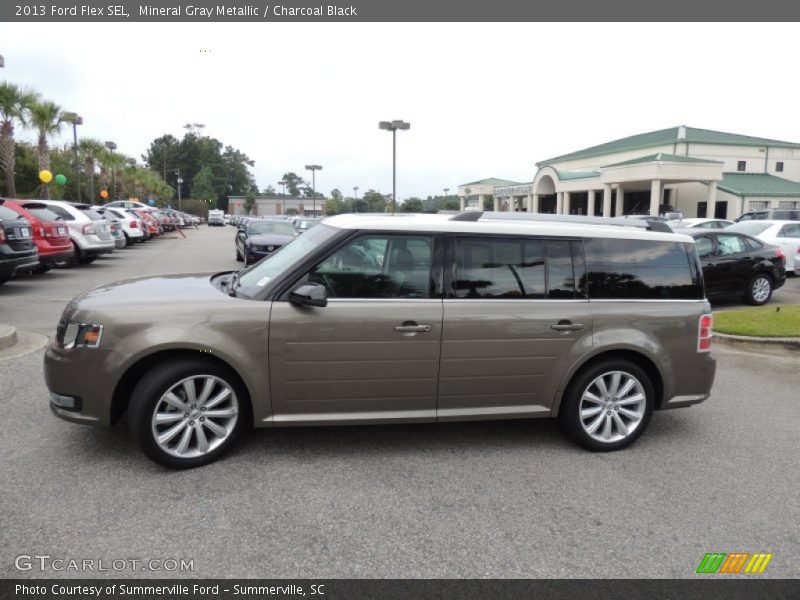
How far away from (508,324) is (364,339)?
1068mm

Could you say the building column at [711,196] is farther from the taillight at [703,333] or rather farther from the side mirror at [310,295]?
the side mirror at [310,295]

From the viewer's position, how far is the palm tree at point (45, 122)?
30834mm

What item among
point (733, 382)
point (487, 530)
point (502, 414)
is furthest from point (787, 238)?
point (487, 530)

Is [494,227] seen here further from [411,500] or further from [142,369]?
[142,369]

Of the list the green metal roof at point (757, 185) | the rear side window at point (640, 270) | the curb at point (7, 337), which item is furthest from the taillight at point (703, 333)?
the green metal roof at point (757, 185)

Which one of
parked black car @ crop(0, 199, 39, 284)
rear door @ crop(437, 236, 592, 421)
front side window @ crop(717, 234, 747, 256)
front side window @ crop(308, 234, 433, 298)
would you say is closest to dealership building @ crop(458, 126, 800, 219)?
front side window @ crop(717, 234, 747, 256)

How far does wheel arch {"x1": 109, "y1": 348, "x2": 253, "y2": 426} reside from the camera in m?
4.08

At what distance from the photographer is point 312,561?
→ 3.14m

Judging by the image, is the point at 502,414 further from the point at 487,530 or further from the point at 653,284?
the point at 653,284

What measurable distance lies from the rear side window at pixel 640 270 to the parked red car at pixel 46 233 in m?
12.0

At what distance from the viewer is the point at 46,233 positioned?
43.0 ft

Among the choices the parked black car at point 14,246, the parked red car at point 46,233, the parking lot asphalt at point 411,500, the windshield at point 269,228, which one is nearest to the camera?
the parking lot asphalt at point 411,500

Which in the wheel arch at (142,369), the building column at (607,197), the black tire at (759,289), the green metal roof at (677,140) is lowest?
the black tire at (759,289)

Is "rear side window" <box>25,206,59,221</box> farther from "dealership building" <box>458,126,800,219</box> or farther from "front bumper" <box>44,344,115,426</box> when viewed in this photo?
"dealership building" <box>458,126,800,219</box>
